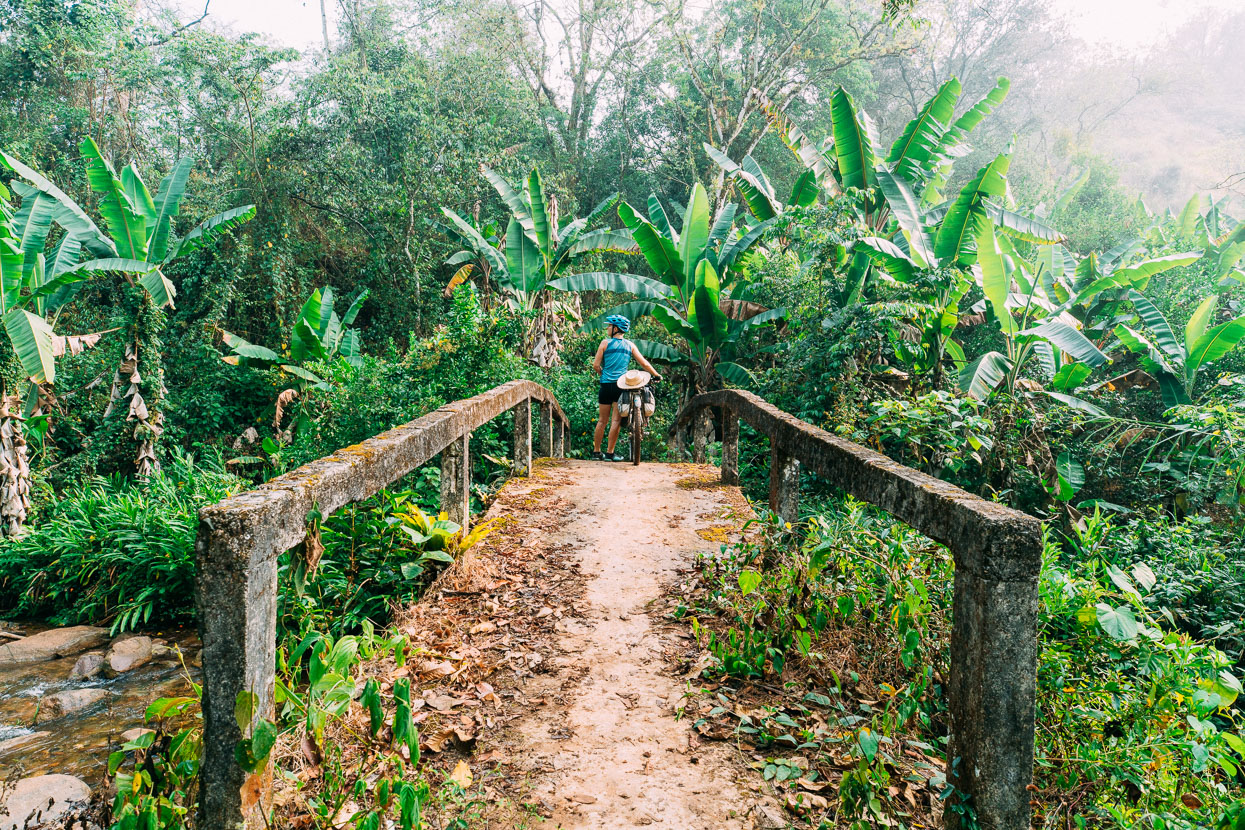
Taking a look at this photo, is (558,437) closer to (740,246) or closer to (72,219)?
(740,246)

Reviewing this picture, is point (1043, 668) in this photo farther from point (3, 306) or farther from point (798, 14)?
point (798, 14)

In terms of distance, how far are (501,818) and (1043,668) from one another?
193 cm

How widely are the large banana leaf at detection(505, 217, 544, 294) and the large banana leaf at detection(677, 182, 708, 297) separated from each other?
218 centimetres

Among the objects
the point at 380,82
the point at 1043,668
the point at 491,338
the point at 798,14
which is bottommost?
the point at 1043,668

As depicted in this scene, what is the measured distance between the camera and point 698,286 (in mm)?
9789

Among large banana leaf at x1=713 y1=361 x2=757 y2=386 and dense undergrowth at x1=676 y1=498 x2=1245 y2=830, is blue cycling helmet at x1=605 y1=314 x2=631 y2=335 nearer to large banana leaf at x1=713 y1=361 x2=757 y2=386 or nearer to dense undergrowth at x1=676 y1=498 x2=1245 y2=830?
large banana leaf at x1=713 y1=361 x2=757 y2=386

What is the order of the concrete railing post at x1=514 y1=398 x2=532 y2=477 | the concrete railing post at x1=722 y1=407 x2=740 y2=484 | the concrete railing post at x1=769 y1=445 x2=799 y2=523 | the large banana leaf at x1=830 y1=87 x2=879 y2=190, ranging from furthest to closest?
the large banana leaf at x1=830 y1=87 x2=879 y2=190 → the concrete railing post at x1=514 y1=398 x2=532 y2=477 → the concrete railing post at x1=722 y1=407 x2=740 y2=484 → the concrete railing post at x1=769 y1=445 x2=799 y2=523

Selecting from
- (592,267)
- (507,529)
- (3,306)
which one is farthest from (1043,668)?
(592,267)

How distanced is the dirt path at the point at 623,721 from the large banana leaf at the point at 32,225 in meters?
8.17

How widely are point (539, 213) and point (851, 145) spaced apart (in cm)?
494

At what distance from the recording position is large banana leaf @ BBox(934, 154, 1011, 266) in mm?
7426

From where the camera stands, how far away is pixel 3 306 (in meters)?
7.82

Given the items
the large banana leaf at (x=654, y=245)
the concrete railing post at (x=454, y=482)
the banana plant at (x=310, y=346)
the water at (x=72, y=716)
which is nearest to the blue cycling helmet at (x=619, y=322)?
the large banana leaf at (x=654, y=245)

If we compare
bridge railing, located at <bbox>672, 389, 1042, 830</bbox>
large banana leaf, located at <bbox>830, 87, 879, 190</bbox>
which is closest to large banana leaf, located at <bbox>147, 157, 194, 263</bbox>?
large banana leaf, located at <bbox>830, 87, 879, 190</bbox>
